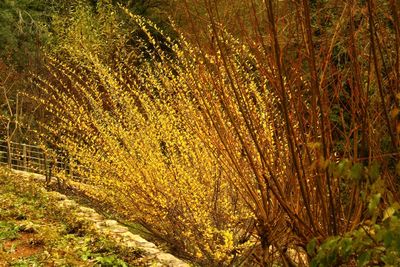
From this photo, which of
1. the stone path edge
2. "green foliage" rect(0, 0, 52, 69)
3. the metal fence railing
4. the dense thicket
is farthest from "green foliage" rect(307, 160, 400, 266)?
"green foliage" rect(0, 0, 52, 69)

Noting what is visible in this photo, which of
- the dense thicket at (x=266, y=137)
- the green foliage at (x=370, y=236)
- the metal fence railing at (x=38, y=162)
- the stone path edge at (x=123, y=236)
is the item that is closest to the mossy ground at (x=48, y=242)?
the stone path edge at (x=123, y=236)

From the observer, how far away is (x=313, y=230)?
2.70m

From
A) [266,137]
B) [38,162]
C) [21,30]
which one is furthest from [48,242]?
[21,30]

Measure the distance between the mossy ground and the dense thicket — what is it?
66cm

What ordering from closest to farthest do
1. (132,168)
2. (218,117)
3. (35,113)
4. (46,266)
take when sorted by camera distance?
(218,117)
(46,266)
(132,168)
(35,113)

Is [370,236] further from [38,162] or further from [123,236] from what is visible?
[38,162]

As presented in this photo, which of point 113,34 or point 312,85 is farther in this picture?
point 113,34

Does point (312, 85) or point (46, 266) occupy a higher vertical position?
point (312, 85)

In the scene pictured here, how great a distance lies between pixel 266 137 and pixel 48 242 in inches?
153

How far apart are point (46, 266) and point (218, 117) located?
3.36 m

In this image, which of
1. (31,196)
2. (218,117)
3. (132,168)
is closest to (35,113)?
(31,196)

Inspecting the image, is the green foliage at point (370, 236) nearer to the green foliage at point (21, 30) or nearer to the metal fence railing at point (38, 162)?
the metal fence railing at point (38, 162)

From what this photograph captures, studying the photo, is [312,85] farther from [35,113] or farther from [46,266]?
[35,113]

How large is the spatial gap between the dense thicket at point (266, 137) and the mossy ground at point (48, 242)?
0.66m
